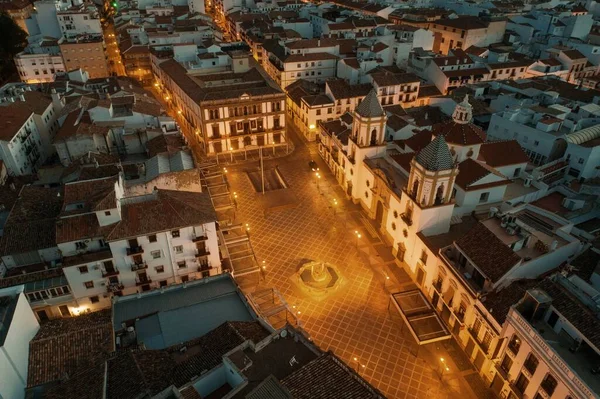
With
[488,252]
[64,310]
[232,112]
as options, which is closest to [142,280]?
[64,310]

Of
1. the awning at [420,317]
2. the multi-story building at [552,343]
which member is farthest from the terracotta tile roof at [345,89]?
the multi-story building at [552,343]

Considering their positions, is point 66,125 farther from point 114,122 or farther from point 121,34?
point 121,34

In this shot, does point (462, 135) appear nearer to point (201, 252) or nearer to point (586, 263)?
point (586, 263)

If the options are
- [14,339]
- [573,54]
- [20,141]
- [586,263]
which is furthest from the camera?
[573,54]

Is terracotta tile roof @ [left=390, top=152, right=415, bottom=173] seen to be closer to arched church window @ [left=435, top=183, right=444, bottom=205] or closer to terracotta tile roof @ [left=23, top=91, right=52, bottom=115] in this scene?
arched church window @ [left=435, top=183, right=444, bottom=205]

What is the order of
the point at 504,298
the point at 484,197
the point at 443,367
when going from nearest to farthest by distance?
the point at 504,298 < the point at 443,367 < the point at 484,197

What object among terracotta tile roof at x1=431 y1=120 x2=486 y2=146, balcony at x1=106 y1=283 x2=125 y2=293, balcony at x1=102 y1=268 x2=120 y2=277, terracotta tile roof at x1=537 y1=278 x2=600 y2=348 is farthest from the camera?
terracotta tile roof at x1=431 y1=120 x2=486 y2=146

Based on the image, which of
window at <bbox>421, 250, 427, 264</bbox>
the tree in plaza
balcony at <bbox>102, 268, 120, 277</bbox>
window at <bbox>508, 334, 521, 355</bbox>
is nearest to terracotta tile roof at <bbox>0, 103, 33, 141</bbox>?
balcony at <bbox>102, 268, 120, 277</bbox>

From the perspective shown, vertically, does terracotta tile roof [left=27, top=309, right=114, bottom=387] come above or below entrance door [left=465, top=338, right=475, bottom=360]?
above
